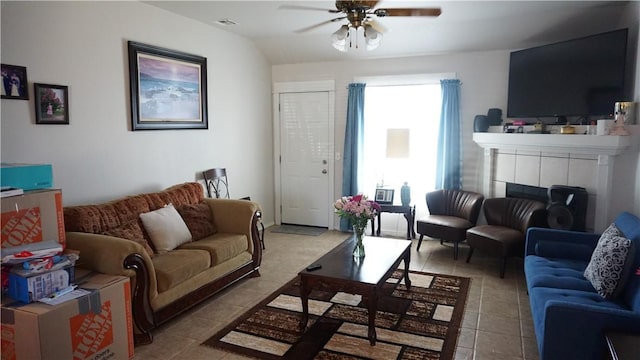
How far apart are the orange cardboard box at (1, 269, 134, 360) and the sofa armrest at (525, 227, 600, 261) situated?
3239 millimetres

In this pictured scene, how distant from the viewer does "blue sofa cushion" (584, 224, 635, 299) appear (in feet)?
8.59

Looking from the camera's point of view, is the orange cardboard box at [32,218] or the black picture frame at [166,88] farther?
the black picture frame at [166,88]

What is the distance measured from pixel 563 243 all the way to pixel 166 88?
4012 mm

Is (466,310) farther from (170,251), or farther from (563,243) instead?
(170,251)

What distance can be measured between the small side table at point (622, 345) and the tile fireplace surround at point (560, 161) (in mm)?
2182

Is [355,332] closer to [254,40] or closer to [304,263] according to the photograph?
[304,263]

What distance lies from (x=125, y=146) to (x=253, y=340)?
86.6 inches

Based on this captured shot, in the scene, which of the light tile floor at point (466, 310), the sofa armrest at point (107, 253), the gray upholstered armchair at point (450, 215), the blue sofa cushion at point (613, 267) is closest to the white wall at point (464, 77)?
the gray upholstered armchair at point (450, 215)

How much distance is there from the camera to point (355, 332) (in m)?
3.13

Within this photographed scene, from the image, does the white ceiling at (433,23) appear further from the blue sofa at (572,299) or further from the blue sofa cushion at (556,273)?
the blue sofa cushion at (556,273)

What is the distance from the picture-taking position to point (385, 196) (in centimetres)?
555

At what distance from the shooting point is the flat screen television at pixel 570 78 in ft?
12.8

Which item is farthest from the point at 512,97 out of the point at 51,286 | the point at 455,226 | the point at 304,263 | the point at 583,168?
the point at 51,286

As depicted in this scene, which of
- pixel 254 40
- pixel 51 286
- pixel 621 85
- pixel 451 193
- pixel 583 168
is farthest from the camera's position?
pixel 254 40
